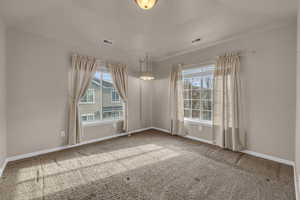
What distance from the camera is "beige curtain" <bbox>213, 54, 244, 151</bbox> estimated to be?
2.98 metres

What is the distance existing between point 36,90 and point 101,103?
1574 mm

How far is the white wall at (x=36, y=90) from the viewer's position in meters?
2.60

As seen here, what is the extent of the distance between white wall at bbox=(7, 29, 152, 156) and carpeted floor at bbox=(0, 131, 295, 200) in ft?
1.49

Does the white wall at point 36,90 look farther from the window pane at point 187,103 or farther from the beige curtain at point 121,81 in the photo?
the window pane at point 187,103

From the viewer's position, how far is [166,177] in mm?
2094

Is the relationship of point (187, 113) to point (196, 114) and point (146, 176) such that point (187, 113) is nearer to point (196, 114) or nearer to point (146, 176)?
point (196, 114)

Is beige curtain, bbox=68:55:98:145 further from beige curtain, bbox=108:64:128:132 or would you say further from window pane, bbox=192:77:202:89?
window pane, bbox=192:77:202:89

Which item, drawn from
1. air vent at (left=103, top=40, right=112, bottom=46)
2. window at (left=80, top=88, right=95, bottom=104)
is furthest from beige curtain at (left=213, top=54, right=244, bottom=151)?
window at (left=80, top=88, right=95, bottom=104)

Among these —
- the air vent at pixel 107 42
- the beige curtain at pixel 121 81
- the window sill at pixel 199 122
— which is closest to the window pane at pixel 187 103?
the window sill at pixel 199 122

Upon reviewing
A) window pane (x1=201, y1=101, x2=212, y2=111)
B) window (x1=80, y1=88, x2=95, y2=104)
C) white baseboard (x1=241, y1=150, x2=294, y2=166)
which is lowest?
white baseboard (x1=241, y1=150, x2=294, y2=166)

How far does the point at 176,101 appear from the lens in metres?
4.36

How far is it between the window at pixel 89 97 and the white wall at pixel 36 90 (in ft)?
1.63

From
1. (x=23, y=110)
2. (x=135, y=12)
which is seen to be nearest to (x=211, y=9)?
(x=135, y=12)

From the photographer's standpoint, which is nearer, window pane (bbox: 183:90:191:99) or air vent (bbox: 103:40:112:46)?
air vent (bbox: 103:40:112:46)
